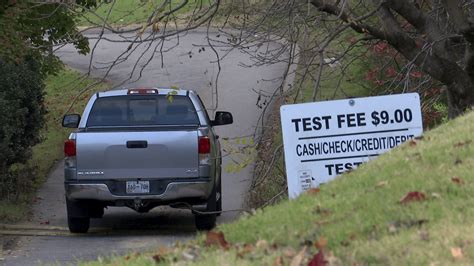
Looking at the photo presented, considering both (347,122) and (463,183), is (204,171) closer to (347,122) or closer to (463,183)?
(347,122)

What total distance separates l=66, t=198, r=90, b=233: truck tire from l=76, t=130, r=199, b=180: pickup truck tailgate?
610mm

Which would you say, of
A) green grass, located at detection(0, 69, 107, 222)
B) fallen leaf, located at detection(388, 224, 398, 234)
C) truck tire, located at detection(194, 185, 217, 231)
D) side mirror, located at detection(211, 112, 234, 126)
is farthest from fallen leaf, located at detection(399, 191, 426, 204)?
side mirror, located at detection(211, 112, 234, 126)

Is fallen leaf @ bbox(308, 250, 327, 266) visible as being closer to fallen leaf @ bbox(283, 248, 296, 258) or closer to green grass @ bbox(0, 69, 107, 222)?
fallen leaf @ bbox(283, 248, 296, 258)

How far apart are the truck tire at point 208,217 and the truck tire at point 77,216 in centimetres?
147

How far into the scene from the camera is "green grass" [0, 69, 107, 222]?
14485mm

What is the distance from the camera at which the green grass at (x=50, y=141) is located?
14.5 m

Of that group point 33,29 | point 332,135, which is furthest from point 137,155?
point 33,29

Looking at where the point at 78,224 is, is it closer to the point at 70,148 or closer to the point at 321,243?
the point at 70,148

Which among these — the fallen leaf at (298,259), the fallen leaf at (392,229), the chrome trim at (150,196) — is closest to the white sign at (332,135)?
the chrome trim at (150,196)

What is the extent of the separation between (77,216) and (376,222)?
295 inches

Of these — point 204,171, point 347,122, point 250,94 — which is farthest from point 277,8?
point 250,94

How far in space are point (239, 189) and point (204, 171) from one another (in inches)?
179

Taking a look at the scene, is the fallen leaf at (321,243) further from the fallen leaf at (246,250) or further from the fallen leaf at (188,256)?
the fallen leaf at (188,256)

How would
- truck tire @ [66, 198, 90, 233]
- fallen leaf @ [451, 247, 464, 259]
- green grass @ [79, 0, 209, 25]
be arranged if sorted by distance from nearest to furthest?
fallen leaf @ [451, 247, 464, 259]
green grass @ [79, 0, 209, 25]
truck tire @ [66, 198, 90, 233]
